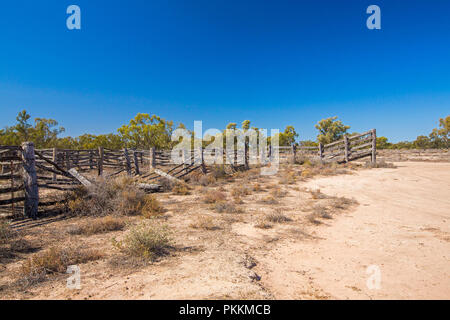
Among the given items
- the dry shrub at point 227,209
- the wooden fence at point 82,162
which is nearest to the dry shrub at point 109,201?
the wooden fence at point 82,162

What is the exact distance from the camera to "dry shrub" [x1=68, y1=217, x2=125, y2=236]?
15.9 ft

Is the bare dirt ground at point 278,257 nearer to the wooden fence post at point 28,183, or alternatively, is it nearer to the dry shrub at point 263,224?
the dry shrub at point 263,224

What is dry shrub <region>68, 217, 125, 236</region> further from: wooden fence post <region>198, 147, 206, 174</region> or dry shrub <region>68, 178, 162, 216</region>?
wooden fence post <region>198, 147, 206, 174</region>

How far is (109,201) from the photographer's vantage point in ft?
21.5

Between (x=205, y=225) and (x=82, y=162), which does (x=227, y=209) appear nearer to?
(x=205, y=225)

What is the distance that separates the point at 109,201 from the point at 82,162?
36.2ft

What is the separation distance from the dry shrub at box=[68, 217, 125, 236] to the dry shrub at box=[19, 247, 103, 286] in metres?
1.07

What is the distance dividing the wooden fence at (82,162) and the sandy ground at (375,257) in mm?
6788

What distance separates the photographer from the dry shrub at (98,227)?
4859 millimetres

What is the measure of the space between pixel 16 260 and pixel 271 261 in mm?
4336

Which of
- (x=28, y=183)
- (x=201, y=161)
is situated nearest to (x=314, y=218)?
(x=28, y=183)

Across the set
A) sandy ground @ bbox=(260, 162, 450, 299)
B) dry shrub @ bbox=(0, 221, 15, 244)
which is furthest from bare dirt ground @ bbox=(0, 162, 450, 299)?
dry shrub @ bbox=(0, 221, 15, 244)
